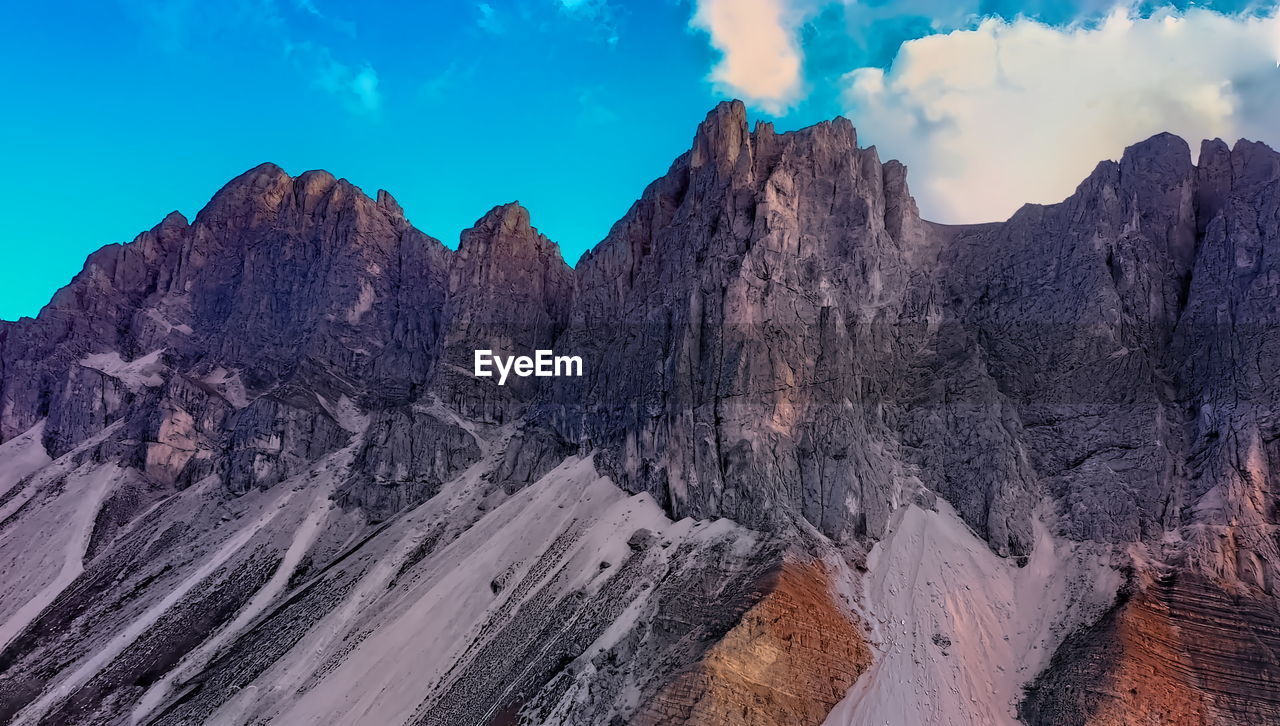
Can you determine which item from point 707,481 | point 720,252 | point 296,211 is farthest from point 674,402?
point 296,211

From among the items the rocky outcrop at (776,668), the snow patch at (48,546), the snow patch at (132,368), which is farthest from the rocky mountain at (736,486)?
the snow patch at (132,368)

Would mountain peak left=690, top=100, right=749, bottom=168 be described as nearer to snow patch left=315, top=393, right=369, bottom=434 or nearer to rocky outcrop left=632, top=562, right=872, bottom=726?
snow patch left=315, top=393, right=369, bottom=434

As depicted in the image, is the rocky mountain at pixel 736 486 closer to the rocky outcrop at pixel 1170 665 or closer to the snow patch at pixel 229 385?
the rocky outcrop at pixel 1170 665

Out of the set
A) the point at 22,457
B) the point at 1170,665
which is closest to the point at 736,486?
the point at 1170,665

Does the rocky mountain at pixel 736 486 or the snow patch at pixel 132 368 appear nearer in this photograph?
the rocky mountain at pixel 736 486

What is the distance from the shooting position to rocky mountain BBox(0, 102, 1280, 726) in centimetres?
4672

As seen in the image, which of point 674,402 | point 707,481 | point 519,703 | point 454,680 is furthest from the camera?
point 674,402

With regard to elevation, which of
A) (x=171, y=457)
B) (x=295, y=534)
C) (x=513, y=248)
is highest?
(x=513, y=248)

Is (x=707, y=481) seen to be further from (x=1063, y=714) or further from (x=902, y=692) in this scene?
(x=1063, y=714)

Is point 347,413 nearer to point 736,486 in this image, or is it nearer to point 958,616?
point 736,486

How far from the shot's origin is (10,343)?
10069cm

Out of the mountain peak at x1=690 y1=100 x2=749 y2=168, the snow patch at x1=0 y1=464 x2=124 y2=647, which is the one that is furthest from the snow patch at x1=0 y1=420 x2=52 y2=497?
the mountain peak at x1=690 y1=100 x2=749 y2=168

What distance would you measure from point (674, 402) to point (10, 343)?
8704cm

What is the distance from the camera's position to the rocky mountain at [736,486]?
46.7 metres
